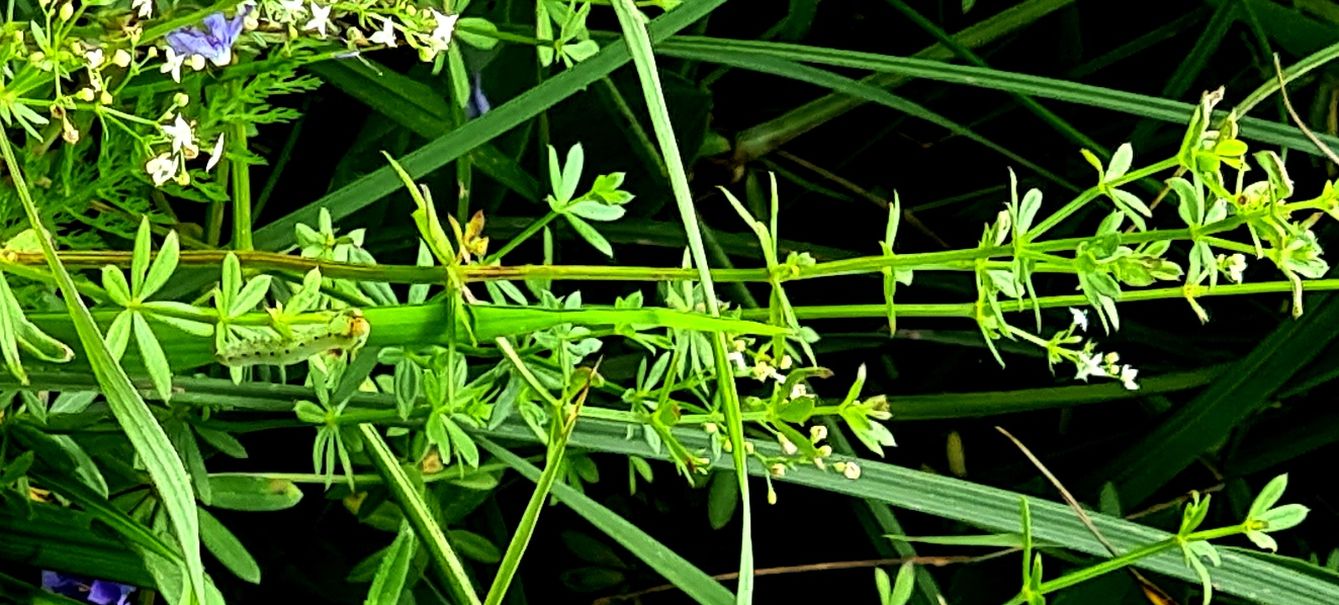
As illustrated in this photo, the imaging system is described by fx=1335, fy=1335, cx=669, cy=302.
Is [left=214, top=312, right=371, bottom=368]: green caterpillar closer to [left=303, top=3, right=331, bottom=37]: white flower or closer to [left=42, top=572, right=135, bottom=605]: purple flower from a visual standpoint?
[left=303, top=3, right=331, bottom=37]: white flower

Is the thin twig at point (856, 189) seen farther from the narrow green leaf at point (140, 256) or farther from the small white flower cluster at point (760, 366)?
the narrow green leaf at point (140, 256)

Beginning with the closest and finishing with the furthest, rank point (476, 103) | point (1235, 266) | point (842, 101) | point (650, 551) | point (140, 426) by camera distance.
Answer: point (140, 426) → point (1235, 266) → point (650, 551) → point (476, 103) → point (842, 101)

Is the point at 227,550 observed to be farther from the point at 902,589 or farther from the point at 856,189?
the point at 856,189

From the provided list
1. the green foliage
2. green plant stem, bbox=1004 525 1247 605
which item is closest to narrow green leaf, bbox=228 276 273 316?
the green foliage

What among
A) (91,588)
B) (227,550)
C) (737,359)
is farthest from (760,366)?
(91,588)

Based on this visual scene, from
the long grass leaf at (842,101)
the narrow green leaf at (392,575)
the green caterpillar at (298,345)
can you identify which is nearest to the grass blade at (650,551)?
the narrow green leaf at (392,575)
